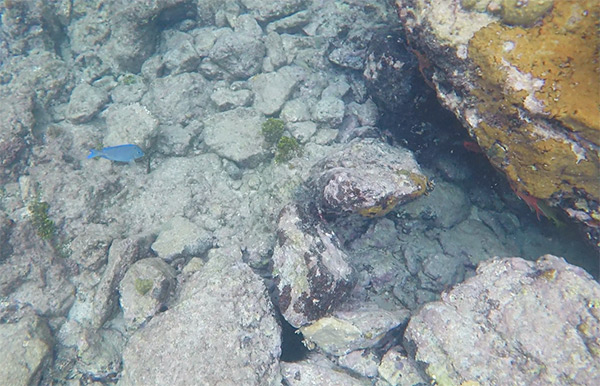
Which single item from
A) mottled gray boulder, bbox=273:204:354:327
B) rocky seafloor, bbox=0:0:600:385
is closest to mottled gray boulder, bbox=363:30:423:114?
rocky seafloor, bbox=0:0:600:385

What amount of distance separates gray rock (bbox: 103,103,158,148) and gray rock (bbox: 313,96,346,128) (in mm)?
3001

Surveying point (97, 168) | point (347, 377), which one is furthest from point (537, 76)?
point (97, 168)

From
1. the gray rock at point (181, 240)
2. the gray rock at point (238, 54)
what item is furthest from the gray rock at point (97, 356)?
the gray rock at point (238, 54)

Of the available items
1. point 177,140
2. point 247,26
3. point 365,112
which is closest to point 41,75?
point 177,140

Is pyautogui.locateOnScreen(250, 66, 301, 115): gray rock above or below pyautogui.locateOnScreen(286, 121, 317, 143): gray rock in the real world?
above

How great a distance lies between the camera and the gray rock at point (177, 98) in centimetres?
685

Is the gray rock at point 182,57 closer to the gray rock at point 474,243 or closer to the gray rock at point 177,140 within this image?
the gray rock at point 177,140

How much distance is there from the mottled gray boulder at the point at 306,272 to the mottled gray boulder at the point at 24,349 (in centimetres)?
341

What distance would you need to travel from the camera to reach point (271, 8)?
7.53 meters

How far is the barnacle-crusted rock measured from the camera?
3.05 metres

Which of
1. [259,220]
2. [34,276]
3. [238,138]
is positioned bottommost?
[34,276]

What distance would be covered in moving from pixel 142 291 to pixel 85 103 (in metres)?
4.64

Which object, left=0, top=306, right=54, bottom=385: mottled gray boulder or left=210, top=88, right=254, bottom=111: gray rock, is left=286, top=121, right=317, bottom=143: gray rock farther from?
left=0, top=306, right=54, bottom=385: mottled gray boulder

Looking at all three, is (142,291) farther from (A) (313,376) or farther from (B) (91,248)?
(A) (313,376)
